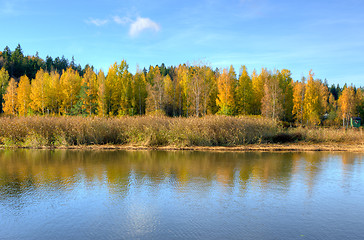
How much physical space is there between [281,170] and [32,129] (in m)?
18.9

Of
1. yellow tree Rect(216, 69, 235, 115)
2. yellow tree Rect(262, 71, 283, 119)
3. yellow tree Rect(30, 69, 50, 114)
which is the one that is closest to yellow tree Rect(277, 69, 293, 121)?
yellow tree Rect(262, 71, 283, 119)

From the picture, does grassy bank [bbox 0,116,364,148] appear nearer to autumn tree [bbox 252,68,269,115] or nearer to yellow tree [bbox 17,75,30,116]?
autumn tree [bbox 252,68,269,115]

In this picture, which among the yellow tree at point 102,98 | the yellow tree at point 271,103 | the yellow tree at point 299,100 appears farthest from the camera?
the yellow tree at point 102,98

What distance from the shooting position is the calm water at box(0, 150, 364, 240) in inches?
231

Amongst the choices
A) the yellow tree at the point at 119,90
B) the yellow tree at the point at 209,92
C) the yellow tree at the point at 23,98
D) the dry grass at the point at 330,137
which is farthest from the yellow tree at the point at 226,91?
the yellow tree at the point at 23,98

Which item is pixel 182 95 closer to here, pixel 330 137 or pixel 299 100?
pixel 299 100

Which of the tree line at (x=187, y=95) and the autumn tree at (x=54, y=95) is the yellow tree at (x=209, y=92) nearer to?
the tree line at (x=187, y=95)

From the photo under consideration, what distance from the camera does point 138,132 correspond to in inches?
887

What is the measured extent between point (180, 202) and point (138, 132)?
1526 cm

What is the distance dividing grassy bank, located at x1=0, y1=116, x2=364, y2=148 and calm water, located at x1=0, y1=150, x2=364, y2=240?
874cm

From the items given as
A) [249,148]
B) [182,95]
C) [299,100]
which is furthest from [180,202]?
[182,95]

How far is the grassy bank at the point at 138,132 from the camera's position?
71.2 feet

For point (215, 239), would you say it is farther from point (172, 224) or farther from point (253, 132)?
point (253, 132)

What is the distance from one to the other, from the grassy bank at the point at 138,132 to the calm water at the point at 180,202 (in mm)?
8743
